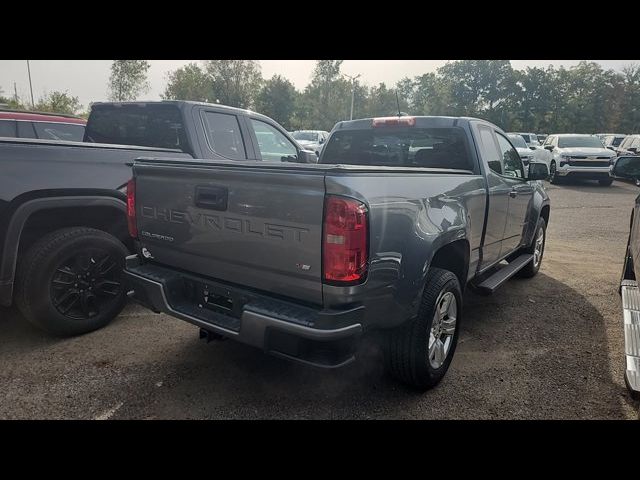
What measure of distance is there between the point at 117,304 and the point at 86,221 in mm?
771

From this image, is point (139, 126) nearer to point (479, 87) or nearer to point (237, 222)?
point (237, 222)

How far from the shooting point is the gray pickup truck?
2.24 m

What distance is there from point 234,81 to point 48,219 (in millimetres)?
49974

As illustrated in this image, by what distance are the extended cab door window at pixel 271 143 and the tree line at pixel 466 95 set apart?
42812mm

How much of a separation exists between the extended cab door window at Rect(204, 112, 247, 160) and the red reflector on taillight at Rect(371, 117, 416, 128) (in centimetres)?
163

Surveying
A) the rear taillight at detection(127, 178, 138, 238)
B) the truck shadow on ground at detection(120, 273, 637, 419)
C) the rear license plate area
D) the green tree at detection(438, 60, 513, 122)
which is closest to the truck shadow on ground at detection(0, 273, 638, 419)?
the truck shadow on ground at detection(120, 273, 637, 419)

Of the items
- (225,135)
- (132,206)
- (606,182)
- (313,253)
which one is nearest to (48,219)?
(132,206)

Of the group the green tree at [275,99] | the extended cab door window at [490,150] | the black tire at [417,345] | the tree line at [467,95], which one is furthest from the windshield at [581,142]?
the green tree at [275,99]

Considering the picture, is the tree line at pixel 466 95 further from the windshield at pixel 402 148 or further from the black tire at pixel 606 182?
the windshield at pixel 402 148

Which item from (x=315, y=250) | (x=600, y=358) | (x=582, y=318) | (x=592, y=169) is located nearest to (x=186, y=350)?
(x=315, y=250)

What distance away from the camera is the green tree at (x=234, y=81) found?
160 ft

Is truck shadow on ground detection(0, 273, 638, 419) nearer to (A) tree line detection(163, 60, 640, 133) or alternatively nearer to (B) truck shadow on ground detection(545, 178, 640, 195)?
(B) truck shadow on ground detection(545, 178, 640, 195)

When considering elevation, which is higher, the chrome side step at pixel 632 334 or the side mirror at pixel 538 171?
the side mirror at pixel 538 171

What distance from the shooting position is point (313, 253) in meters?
2.26
